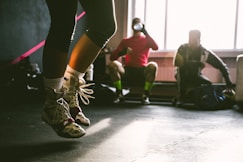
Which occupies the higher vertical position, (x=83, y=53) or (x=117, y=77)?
Result: (x=83, y=53)

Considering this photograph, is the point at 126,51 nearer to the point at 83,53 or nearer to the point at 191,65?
the point at 191,65

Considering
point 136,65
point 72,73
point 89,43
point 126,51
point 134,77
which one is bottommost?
point 134,77

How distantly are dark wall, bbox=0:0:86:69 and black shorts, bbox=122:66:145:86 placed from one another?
51.7 inches

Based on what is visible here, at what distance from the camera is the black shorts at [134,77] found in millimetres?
4059

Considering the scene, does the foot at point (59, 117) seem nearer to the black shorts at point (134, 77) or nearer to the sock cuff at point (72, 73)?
the sock cuff at point (72, 73)

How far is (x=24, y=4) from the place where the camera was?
4.15 meters

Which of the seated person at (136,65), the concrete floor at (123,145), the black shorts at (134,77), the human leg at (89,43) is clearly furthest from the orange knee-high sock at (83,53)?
the black shorts at (134,77)

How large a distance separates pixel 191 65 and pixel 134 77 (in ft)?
2.45

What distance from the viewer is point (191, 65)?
3760 mm

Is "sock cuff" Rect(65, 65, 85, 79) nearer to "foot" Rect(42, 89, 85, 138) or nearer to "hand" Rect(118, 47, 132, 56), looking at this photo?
"foot" Rect(42, 89, 85, 138)

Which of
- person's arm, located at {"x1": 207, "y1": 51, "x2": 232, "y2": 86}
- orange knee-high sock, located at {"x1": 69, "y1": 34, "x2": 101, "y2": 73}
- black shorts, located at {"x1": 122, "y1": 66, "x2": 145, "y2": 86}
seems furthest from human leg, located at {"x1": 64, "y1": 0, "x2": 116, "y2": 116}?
person's arm, located at {"x1": 207, "y1": 51, "x2": 232, "y2": 86}

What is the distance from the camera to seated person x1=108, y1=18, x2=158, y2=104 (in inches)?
155

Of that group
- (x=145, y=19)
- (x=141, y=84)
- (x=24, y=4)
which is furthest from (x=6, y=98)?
(x=145, y=19)

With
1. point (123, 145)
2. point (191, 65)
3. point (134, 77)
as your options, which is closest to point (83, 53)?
point (123, 145)
